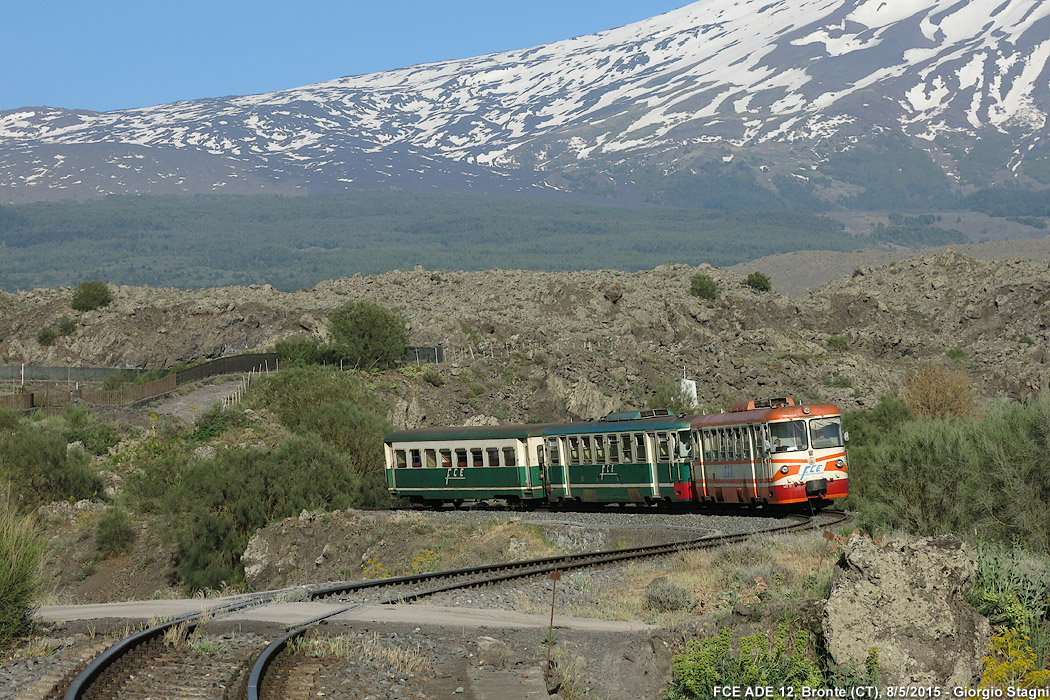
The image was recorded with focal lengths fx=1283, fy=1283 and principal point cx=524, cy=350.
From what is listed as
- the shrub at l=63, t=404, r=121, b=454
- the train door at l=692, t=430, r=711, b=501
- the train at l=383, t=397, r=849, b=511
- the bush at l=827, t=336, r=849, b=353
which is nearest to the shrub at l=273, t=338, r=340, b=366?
the shrub at l=63, t=404, r=121, b=454

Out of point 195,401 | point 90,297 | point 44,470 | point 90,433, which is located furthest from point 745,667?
point 90,297

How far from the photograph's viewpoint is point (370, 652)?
597 inches

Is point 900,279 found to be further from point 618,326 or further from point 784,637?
point 784,637

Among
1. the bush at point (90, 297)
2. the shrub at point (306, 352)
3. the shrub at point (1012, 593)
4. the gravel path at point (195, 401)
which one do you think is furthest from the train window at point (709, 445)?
the bush at point (90, 297)

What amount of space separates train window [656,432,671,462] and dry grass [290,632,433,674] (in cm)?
2010

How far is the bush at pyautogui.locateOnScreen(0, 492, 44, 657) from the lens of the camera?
16328 mm

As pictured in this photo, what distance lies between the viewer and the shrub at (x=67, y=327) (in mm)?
98375

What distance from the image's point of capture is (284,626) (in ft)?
54.9

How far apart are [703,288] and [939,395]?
50.2 metres

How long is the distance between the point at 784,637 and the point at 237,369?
67.8 meters

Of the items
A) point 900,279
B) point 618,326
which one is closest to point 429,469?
point 618,326

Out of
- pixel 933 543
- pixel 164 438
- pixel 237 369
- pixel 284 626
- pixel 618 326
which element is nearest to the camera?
pixel 933 543

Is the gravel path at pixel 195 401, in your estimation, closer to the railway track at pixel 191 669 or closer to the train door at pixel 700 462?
the train door at pixel 700 462

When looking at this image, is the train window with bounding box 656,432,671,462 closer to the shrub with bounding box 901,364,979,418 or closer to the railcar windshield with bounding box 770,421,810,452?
the railcar windshield with bounding box 770,421,810,452
